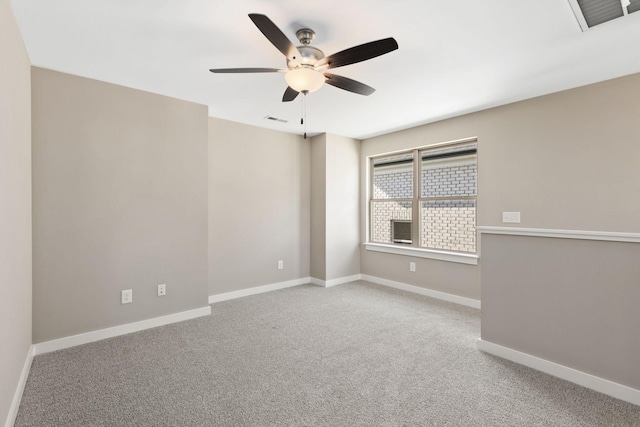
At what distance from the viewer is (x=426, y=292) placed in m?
4.38

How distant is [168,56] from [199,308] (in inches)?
102

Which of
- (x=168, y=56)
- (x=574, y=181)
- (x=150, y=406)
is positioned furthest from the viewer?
(x=574, y=181)

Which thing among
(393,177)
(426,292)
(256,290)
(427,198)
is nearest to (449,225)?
(427,198)

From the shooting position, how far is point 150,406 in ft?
6.34

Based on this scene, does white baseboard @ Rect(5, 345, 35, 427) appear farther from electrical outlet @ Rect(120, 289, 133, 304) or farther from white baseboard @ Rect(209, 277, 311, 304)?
white baseboard @ Rect(209, 277, 311, 304)

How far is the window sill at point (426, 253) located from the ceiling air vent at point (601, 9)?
2.62m

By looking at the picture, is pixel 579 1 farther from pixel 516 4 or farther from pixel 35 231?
pixel 35 231

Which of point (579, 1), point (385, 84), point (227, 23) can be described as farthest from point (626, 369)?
point (227, 23)

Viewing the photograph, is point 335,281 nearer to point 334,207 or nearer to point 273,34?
point 334,207

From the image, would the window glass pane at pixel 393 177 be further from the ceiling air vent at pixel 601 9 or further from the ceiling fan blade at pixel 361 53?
the ceiling fan blade at pixel 361 53

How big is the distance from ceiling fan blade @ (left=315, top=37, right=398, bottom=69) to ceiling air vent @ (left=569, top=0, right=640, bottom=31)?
43.0 inches

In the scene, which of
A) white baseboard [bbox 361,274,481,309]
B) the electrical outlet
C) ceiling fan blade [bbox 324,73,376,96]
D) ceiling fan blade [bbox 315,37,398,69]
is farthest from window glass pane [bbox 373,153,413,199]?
the electrical outlet

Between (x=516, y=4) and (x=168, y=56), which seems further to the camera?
(x=168, y=56)

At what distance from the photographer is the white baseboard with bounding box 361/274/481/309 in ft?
12.8
